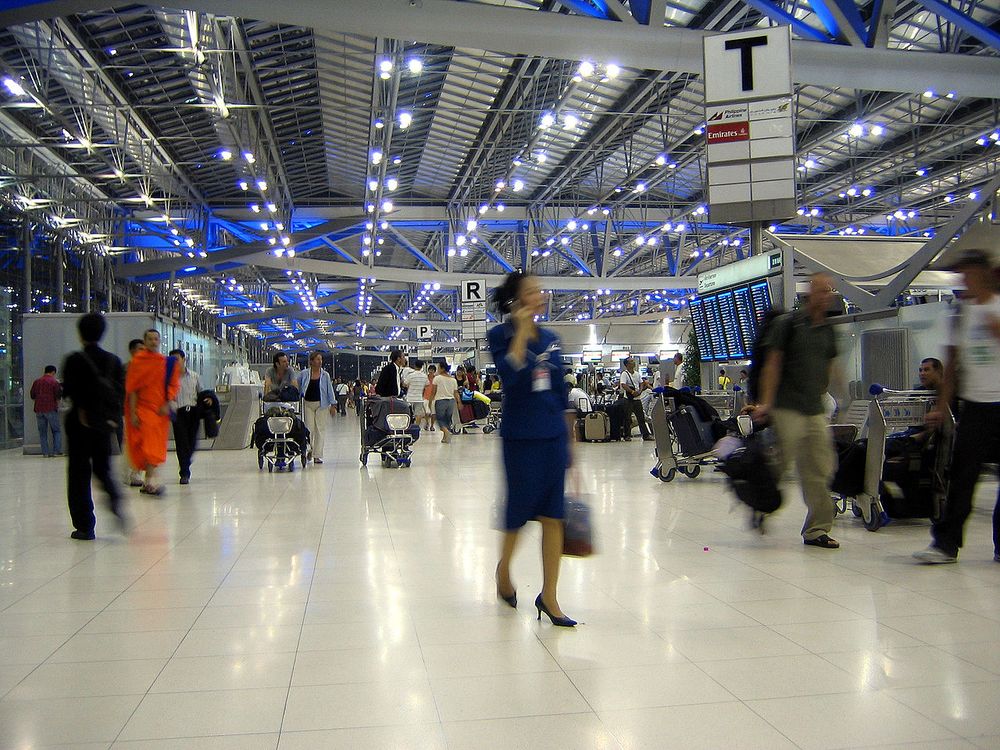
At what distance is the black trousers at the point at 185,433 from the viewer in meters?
11.6

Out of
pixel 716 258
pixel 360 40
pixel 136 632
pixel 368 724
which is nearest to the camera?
pixel 368 724

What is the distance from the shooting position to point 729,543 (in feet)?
21.7

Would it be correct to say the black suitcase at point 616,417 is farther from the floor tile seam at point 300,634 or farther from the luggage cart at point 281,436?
the floor tile seam at point 300,634

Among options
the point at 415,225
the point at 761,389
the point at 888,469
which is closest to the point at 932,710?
the point at 761,389

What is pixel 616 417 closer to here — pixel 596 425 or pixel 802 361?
pixel 596 425

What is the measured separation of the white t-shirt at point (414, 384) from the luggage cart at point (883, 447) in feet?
39.3

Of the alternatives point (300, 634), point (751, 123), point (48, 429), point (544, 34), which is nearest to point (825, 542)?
point (300, 634)

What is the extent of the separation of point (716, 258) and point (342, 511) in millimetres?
33325

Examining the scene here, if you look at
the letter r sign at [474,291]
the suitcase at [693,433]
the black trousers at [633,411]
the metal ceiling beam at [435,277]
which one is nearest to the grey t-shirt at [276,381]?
the suitcase at [693,433]

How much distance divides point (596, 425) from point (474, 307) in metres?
3.92

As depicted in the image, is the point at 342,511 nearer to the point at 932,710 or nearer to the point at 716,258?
the point at 932,710

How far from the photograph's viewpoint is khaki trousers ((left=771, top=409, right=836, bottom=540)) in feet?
19.5

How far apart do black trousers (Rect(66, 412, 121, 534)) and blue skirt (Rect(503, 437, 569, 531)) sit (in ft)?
12.8

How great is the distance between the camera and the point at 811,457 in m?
6.08
